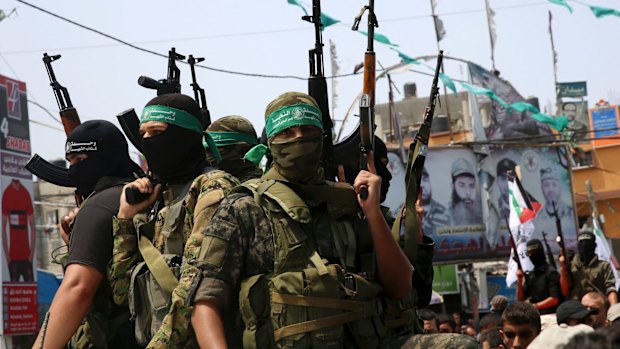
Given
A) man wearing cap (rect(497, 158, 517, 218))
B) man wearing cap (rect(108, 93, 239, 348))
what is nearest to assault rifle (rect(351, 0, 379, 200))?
man wearing cap (rect(108, 93, 239, 348))

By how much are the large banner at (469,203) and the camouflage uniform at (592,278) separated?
15040 mm

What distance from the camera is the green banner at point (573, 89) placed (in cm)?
4794

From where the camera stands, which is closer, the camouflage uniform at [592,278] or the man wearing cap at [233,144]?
the man wearing cap at [233,144]

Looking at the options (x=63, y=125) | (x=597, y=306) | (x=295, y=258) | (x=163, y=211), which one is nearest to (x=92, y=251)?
(x=163, y=211)

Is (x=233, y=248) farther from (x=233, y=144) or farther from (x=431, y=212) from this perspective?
(x=431, y=212)

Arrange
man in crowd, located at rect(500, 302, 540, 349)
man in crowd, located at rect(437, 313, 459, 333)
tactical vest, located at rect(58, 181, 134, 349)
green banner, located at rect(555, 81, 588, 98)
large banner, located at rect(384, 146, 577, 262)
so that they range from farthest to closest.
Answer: green banner, located at rect(555, 81, 588, 98) < large banner, located at rect(384, 146, 577, 262) < man in crowd, located at rect(437, 313, 459, 333) < man in crowd, located at rect(500, 302, 540, 349) < tactical vest, located at rect(58, 181, 134, 349)

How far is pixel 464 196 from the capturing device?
2827cm

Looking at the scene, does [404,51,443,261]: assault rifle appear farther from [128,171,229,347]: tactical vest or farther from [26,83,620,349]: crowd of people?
[128,171,229,347]: tactical vest

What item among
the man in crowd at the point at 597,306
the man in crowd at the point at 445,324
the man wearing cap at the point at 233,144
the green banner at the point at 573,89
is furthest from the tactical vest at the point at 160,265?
the green banner at the point at 573,89

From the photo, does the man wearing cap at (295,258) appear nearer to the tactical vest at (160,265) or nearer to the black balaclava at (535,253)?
the tactical vest at (160,265)

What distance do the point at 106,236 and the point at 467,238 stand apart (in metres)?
23.8

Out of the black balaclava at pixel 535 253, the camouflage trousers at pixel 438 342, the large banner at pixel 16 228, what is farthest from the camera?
the large banner at pixel 16 228

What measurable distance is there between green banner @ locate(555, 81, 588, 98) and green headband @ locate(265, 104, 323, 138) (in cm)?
4495

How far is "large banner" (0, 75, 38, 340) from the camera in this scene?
26875 millimetres
